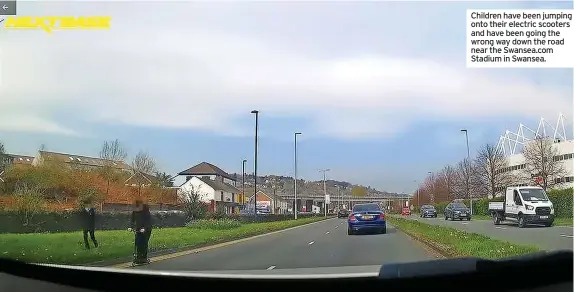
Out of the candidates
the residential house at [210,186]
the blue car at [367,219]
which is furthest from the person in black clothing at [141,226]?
the blue car at [367,219]

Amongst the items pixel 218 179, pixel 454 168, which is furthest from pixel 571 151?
pixel 218 179

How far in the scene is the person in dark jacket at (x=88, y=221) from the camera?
5672 millimetres

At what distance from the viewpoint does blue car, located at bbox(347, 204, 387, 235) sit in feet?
34.3

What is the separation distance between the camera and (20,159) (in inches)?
222

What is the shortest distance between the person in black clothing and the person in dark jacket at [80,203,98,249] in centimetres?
76

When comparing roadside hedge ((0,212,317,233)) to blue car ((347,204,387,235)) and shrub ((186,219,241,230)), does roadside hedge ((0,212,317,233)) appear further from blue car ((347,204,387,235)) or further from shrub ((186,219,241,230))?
blue car ((347,204,387,235))

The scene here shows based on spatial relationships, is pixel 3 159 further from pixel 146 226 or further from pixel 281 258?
pixel 281 258

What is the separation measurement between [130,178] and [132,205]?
303mm

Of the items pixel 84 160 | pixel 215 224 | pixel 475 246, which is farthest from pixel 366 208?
pixel 84 160

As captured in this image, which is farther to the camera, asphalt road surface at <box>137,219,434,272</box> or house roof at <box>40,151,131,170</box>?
house roof at <box>40,151,131,170</box>

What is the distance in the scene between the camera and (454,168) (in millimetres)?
5609

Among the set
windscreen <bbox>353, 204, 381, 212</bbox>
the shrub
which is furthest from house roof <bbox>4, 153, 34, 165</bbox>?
windscreen <bbox>353, 204, 381, 212</bbox>

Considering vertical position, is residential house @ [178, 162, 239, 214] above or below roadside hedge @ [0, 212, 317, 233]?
above

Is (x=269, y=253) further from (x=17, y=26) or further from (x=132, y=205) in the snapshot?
(x=17, y=26)
